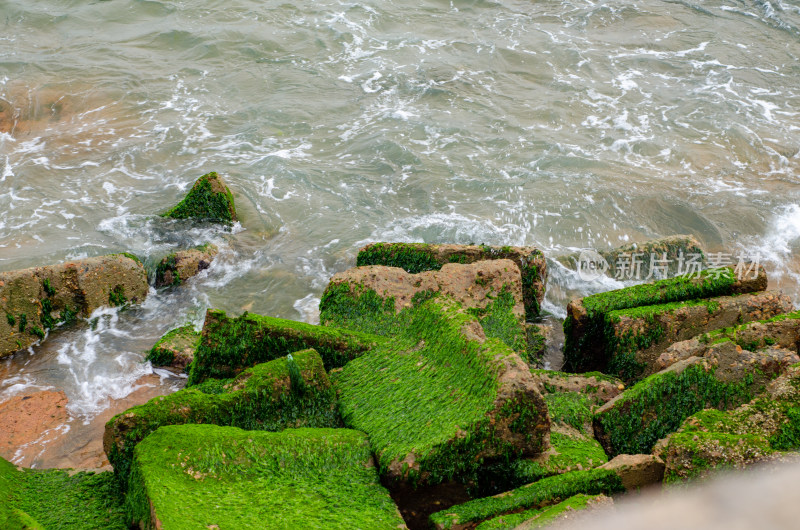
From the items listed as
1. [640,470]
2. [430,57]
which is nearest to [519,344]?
[640,470]

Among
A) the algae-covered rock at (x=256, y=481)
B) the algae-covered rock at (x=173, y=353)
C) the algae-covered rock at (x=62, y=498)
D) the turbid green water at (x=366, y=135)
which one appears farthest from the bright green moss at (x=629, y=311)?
the algae-covered rock at (x=62, y=498)

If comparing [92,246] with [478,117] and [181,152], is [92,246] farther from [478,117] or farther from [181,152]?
[478,117]

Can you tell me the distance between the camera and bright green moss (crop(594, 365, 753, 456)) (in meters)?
4.68

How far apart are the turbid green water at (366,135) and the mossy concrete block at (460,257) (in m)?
1.17

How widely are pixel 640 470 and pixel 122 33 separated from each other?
15.8 meters

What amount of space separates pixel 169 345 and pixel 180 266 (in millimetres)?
1771

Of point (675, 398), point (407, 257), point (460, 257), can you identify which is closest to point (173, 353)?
point (407, 257)

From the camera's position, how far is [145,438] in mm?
3949

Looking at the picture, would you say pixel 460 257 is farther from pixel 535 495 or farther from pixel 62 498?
pixel 62 498

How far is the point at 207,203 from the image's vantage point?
9070 millimetres

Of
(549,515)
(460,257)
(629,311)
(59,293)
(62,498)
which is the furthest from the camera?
(59,293)

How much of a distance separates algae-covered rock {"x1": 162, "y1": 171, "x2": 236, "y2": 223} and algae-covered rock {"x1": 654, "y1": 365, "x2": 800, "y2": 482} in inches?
272

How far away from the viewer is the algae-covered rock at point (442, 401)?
13.0 feet

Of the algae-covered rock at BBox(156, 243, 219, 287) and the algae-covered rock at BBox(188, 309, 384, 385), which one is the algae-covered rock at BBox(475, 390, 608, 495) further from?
the algae-covered rock at BBox(156, 243, 219, 287)
